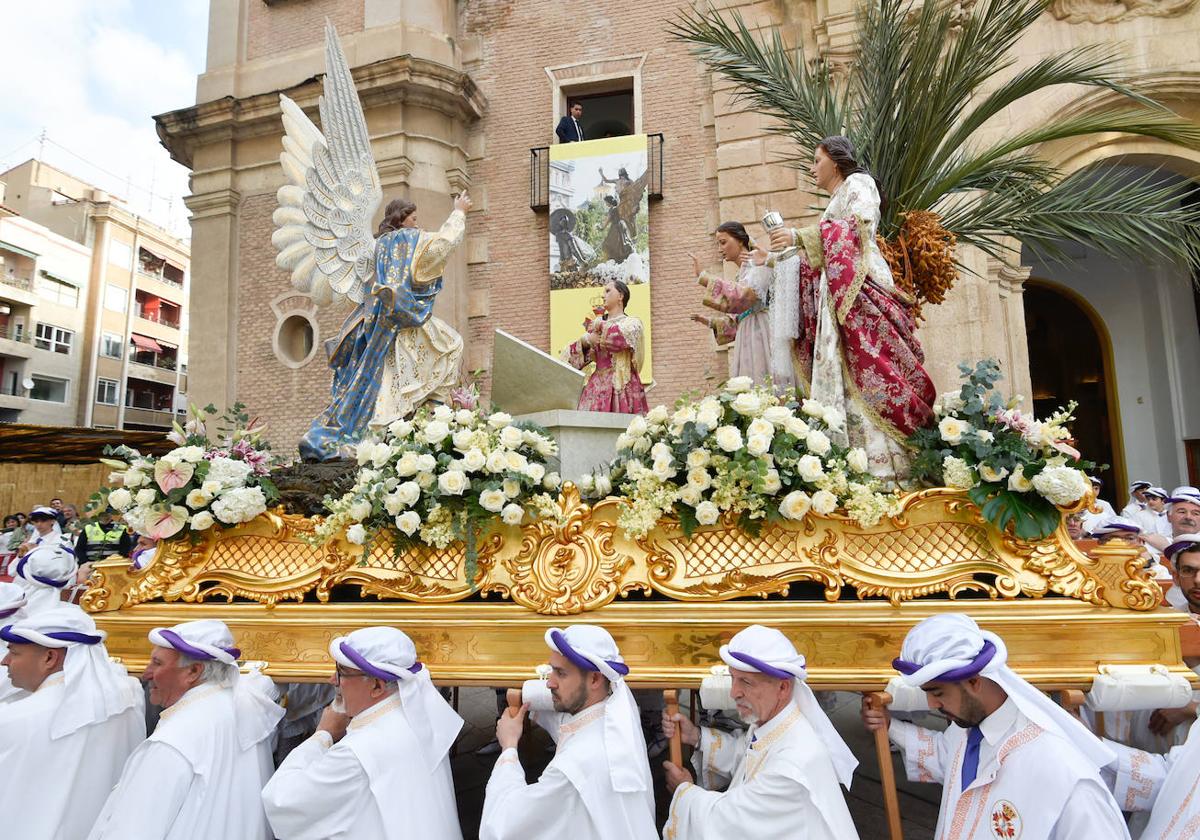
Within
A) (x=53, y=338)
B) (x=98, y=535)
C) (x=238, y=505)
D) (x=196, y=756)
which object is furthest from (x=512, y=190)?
(x=53, y=338)

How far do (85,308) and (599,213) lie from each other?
30.6 m

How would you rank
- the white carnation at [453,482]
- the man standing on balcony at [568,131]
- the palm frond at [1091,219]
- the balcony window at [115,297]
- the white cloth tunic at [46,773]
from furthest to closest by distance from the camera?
the balcony window at [115,297]
the man standing on balcony at [568,131]
the palm frond at [1091,219]
the white carnation at [453,482]
the white cloth tunic at [46,773]

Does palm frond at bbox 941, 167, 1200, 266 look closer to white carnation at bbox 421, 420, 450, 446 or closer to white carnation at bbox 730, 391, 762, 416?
white carnation at bbox 730, 391, 762, 416

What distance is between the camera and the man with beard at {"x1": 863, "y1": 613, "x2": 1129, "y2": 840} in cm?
177

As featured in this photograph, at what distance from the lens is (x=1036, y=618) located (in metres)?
2.82

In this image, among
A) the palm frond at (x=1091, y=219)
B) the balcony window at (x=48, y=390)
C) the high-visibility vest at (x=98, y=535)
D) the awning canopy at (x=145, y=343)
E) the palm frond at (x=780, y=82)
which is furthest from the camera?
the awning canopy at (x=145, y=343)

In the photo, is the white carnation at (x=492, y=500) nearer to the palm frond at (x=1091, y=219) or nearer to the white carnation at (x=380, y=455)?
the white carnation at (x=380, y=455)

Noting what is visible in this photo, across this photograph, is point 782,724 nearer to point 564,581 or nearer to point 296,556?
point 564,581

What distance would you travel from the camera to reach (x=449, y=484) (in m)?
3.31

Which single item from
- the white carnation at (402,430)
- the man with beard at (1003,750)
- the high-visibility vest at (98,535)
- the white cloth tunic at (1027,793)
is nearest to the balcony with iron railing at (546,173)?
the high-visibility vest at (98,535)

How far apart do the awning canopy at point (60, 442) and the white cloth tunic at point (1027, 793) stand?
52.0ft

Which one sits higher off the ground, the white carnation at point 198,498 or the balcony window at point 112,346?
the balcony window at point 112,346

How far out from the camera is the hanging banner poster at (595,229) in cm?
1073

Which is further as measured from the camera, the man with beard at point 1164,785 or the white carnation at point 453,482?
the white carnation at point 453,482
